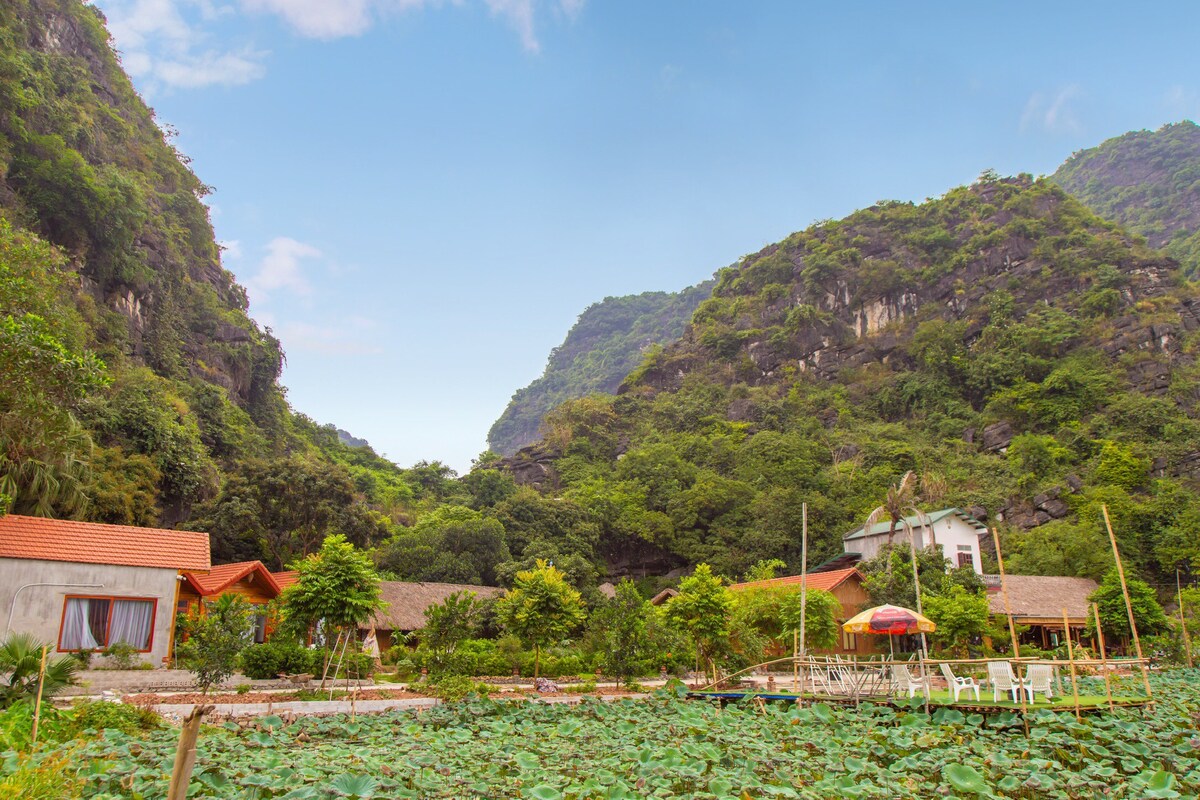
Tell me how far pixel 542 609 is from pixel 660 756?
1052 centimetres

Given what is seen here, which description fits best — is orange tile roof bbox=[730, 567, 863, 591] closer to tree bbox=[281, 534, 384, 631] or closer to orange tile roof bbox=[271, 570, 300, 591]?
orange tile roof bbox=[271, 570, 300, 591]

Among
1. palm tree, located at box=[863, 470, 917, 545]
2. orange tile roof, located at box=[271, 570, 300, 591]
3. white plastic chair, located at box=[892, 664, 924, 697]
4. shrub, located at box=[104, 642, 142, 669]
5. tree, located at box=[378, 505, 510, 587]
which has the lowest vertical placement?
white plastic chair, located at box=[892, 664, 924, 697]

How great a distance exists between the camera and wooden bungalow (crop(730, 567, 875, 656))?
100ft

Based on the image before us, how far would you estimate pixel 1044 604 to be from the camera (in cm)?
3153

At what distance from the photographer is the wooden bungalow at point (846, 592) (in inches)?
1201

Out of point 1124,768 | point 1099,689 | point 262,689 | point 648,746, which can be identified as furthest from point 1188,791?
point 262,689

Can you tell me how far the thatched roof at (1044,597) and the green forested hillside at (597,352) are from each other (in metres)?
77.1

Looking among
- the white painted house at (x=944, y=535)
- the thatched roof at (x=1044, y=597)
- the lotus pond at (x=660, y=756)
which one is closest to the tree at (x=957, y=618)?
the thatched roof at (x=1044, y=597)

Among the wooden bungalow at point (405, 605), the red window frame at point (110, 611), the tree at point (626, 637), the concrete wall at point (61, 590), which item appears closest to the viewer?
the concrete wall at point (61, 590)

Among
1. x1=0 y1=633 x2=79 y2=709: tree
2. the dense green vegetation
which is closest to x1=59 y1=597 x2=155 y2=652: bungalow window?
x1=0 y1=633 x2=79 y2=709: tree

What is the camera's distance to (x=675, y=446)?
54875 millimetres

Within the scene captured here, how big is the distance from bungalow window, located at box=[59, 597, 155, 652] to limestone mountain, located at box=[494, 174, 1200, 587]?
3029 cm

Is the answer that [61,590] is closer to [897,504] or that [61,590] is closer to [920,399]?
[897,504]

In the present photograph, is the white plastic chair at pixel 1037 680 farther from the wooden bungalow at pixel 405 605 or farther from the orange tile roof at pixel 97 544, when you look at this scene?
the orange tile roof at pixel 97 544
